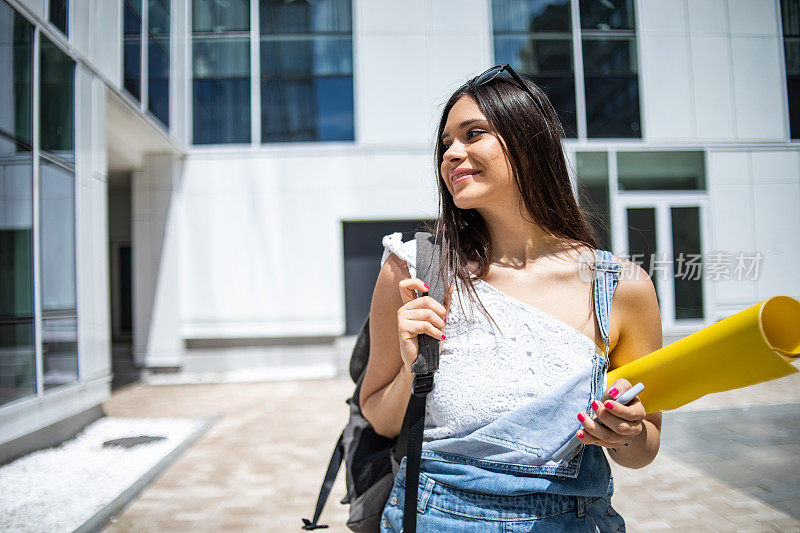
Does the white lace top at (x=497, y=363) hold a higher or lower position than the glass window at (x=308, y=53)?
lower

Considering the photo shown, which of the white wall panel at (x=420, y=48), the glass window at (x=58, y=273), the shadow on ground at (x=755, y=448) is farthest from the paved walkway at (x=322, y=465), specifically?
the white wall panel at (x=420, y=48)

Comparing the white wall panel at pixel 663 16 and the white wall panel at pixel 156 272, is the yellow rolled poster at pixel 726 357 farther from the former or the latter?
the white wall panel at pixel 156 272

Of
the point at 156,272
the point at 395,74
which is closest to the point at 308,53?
the point at 395,74

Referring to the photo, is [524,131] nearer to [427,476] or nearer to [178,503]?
[427,476]

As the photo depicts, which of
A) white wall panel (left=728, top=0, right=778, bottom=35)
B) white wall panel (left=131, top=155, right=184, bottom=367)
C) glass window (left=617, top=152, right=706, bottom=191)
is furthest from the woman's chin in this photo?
white wall panel (left=131, top=155, right=184, bottom=367)

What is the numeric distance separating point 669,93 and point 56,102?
4369 millimetres

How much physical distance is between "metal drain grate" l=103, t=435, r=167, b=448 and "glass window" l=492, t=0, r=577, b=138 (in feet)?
13.7

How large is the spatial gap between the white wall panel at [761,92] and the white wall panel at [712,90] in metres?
0.03

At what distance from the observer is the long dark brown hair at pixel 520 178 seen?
1.08m

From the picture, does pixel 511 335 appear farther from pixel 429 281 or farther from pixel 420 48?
pixel 420 48

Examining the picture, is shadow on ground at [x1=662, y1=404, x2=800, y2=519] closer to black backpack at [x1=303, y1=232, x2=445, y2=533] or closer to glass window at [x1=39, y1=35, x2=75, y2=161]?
black backpack at [x1=303, y1=232, x2=445, y2=533]

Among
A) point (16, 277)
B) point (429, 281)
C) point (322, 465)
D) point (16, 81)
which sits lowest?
point (322, 465)

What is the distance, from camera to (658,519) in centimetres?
219

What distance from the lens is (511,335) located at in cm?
104
